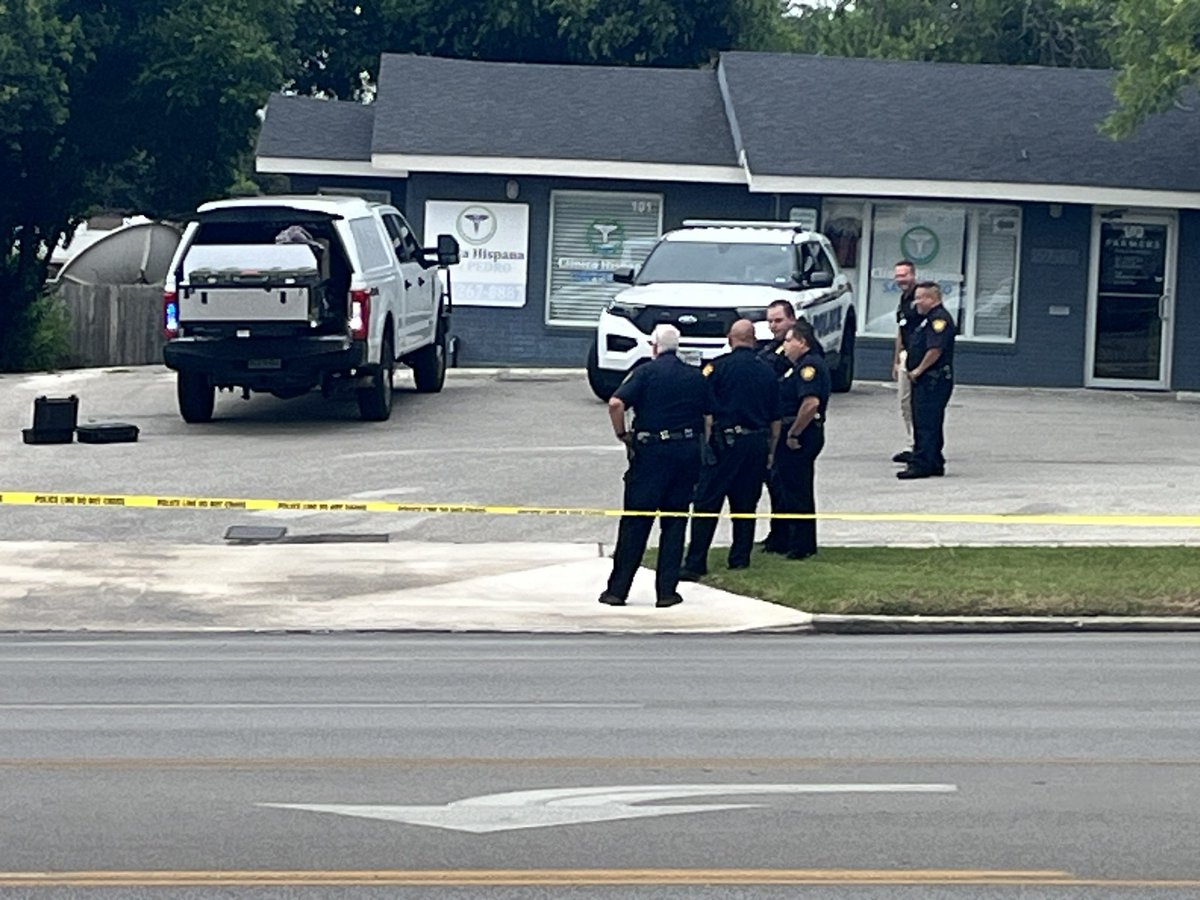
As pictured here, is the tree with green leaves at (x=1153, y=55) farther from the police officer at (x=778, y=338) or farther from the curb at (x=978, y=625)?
the curb at (x=978, y=625)

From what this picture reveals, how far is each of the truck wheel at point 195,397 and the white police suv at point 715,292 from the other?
4.31 m

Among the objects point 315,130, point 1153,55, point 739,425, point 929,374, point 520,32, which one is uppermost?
point 520,32

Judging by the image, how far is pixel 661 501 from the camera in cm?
1603

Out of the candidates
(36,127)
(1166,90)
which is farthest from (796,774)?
(36,127)

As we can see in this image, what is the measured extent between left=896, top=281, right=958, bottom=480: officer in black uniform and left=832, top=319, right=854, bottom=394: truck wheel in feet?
23.0

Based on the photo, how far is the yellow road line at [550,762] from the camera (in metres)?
10.0

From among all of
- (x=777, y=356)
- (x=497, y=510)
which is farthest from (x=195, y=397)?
(x=777, y=356)

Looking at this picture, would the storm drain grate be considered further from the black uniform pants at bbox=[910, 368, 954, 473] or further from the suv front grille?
the suv front grille

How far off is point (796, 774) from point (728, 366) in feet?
23.6

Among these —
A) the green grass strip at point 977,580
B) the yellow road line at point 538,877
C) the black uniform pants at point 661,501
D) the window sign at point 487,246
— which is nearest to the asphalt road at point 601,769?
the yellow road line at point 538,877

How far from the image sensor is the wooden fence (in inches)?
1559

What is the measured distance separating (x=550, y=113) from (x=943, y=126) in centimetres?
562

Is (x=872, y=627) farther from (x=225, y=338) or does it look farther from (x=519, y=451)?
(x=225, y=338)

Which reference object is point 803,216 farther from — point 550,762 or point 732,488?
point 550,762
